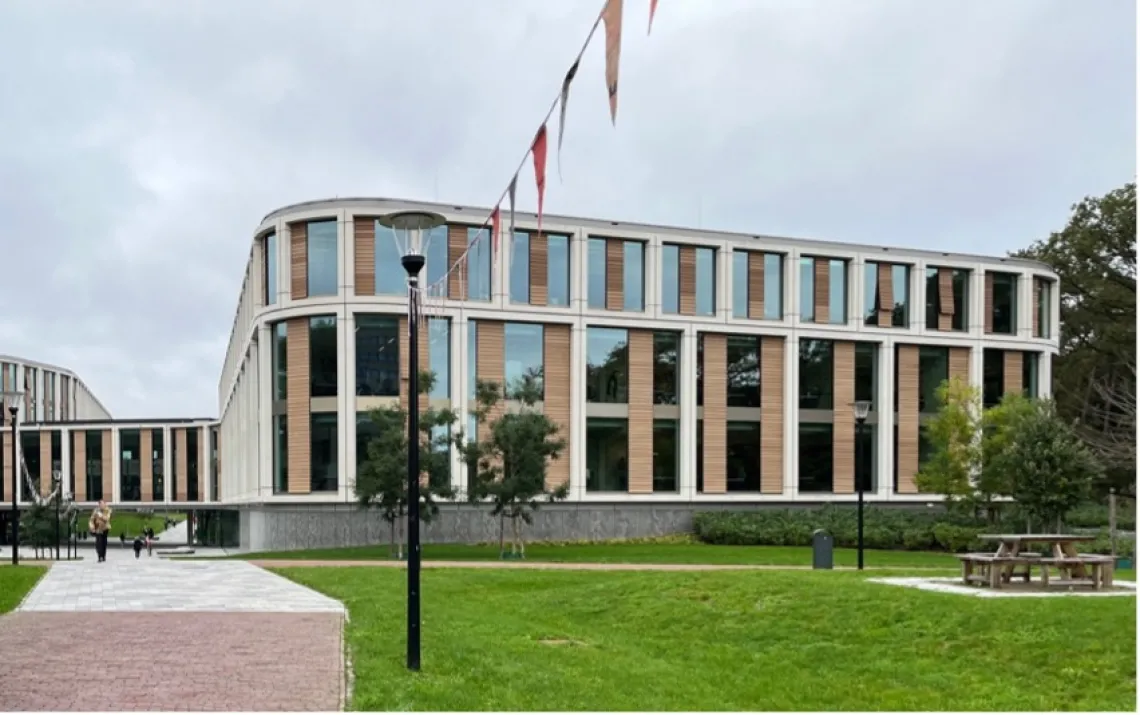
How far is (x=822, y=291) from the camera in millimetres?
43875

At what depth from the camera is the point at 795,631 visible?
1368cm

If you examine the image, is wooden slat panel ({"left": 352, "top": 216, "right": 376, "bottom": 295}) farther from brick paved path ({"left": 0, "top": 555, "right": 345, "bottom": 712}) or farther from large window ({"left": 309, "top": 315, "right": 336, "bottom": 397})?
brick paved path ({"left": 0, "top": 555, "right": 345, "bottom": 712})

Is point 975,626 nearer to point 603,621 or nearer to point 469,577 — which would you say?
point 603,621

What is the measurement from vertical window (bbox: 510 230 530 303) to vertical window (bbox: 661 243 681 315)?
5.26 meters

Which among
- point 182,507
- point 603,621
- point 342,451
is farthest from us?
point 182,507

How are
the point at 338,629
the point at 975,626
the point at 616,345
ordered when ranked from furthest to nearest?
the point at 616,345 → the point at 338,629 → the point at 975,626

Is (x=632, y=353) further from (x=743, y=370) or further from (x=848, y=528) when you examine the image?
(x=848, y=528)

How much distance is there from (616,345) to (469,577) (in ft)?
66.7

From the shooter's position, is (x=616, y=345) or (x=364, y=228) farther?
(x=616, y=345)

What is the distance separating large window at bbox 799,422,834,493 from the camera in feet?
143

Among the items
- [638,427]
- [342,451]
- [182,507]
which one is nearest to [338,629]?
[342,451]

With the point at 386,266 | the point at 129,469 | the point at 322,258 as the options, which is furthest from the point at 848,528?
the point at 129,469

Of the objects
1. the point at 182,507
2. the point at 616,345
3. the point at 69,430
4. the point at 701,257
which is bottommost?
the point at 182,507

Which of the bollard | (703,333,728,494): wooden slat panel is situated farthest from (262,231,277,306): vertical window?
the bollard
